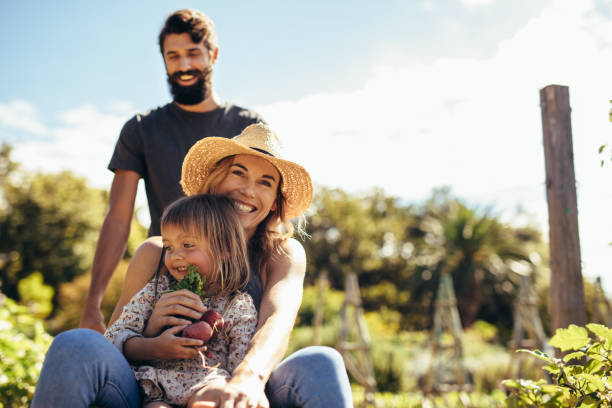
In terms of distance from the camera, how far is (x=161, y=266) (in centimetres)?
203

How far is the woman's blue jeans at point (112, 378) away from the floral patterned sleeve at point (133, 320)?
0.55 ft

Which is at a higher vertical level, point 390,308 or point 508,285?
point 508,285

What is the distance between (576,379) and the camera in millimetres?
1819

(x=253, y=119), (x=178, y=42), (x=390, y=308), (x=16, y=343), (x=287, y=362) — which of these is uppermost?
(x=178, y=42)

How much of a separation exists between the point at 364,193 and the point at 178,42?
2447 centimetres

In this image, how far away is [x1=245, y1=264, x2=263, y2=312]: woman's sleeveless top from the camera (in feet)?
6.44

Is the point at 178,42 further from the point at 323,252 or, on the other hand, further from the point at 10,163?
the point at 10,163

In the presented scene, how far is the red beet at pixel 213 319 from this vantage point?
1683 mm

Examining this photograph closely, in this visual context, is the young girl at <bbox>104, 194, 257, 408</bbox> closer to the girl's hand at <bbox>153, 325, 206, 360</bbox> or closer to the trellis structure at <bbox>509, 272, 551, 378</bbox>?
the girl's hand at <bbox>153, 325, 206, 360</bbox>

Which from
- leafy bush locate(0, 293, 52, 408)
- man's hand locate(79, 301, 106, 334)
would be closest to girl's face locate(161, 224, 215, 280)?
man's hand locate(79, 301, 106, 334)

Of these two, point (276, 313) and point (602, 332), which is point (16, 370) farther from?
point (602, 332)

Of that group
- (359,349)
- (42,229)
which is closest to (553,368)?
(359,349)

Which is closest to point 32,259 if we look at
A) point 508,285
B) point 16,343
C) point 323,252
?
point 323,252

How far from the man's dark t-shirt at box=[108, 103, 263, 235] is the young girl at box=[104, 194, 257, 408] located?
853 mm
